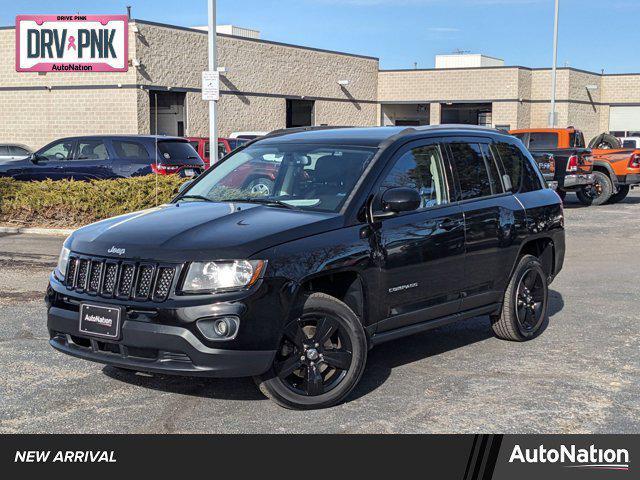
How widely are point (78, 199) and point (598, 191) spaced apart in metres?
14.3

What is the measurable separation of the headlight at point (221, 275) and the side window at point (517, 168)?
312 cm

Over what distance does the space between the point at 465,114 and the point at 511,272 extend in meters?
40.7

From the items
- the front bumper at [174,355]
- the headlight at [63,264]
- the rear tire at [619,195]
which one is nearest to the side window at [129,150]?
the headlight at [63,264]

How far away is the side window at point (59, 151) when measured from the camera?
60.7 ft

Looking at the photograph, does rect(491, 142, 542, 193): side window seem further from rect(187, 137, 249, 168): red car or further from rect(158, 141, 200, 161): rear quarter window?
rect(187, 137, 249, 168): red car

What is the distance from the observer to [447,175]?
6773mm

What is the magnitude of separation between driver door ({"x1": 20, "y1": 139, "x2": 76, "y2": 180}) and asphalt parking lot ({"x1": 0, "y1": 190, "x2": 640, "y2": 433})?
1009cm

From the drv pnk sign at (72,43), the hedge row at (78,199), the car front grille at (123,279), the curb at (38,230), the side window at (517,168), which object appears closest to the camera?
the car front grille at (123,279)

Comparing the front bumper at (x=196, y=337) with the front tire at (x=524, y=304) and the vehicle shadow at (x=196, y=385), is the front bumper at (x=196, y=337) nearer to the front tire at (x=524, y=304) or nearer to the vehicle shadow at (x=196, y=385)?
the vehicle shadow at (x=196, y=385)

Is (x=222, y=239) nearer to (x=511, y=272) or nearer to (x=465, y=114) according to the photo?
(x=511, y=272)

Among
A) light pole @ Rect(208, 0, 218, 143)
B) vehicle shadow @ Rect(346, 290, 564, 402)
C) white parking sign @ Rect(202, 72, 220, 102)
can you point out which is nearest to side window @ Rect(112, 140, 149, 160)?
light pole @ Rect(208, 0, 218, 143)

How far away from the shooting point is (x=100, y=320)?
17.5 ft

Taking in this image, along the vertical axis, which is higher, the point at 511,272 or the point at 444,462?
the point at 511,272

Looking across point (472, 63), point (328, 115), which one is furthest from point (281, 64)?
point (472, 63)
